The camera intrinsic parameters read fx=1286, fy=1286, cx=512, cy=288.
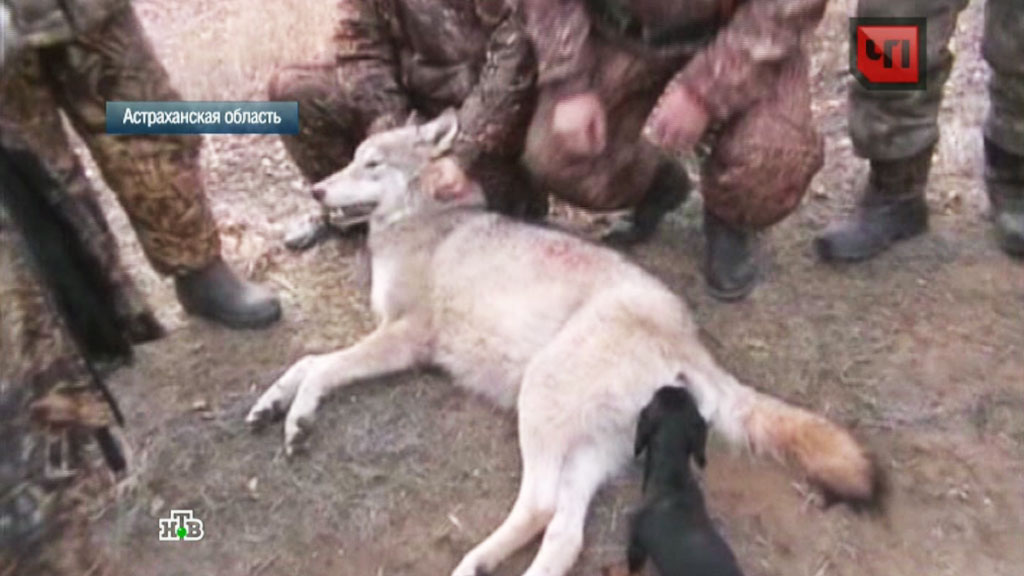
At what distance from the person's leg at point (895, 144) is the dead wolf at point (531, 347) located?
94cm

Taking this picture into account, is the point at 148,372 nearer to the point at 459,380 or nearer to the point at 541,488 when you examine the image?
the point at 459,380

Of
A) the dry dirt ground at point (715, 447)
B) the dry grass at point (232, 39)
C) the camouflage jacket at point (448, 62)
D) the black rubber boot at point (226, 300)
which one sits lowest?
the dry dirt ground at point (715, 447)

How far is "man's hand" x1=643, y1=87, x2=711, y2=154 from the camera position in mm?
3664

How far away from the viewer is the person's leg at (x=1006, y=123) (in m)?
3.96

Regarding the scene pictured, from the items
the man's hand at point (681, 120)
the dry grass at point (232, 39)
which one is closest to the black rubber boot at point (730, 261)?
the man's hand at point (681, 120)

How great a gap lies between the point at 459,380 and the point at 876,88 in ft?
5.31

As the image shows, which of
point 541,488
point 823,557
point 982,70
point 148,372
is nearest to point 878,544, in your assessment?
point 823,557

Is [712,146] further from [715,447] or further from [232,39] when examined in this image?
[232,39]

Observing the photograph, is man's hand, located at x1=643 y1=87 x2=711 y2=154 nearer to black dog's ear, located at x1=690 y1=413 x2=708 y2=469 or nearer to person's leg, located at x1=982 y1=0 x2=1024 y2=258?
black dog's ear, located at x1=690 y1=413 x2=708 y2=469

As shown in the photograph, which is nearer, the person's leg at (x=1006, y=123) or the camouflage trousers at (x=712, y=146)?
the camouflage trousers at (x=712, y=146)

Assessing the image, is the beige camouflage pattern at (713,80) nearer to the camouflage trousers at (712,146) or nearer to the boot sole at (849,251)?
the camouflage trousers at (712,146)

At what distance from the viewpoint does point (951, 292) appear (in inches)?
161

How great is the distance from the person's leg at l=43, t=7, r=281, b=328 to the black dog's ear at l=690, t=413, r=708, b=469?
1.60 m

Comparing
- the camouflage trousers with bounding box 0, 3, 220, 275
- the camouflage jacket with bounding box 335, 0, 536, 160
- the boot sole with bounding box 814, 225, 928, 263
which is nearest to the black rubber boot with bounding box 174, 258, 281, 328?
the camouflage trousers with bounding box 0, 3, 220, 275
